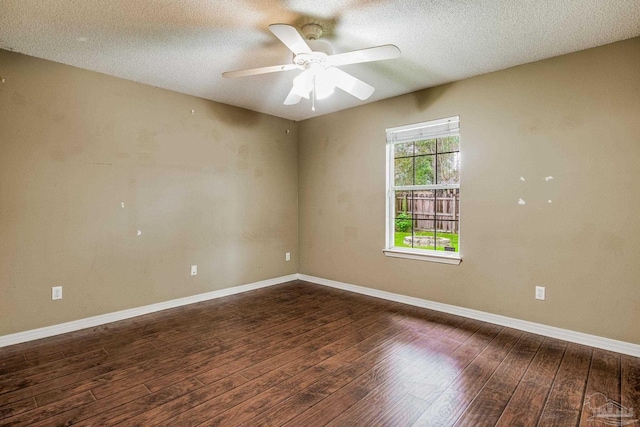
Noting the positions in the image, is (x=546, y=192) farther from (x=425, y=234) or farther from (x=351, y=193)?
(x=351, y=193)

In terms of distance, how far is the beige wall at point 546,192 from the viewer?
2.59 meters

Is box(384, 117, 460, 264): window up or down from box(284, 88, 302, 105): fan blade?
down

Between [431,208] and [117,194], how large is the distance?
3.36m

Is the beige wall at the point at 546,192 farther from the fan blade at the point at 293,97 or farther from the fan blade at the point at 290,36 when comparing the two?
the fan blade at the point at 290,36

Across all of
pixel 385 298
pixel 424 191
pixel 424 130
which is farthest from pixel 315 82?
pixel 385 298

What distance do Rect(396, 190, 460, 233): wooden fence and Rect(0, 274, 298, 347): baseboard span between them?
2.23 metres

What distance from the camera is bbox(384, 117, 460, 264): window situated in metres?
3.58

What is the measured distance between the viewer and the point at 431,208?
3771mm

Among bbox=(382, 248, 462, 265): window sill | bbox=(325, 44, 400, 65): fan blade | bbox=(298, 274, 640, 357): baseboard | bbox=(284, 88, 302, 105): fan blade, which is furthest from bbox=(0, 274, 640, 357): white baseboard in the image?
bbox=(325, 44, 400, 65): fan blade

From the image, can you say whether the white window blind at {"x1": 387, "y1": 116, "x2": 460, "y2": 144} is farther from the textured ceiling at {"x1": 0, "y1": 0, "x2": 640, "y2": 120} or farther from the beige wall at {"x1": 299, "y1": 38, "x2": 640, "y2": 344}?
the textured ceiling at {"x1": 0, "y1": 0, "x2": 640, "y2": 120}

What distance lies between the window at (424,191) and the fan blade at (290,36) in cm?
203

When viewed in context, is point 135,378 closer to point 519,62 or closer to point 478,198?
point 478,198
